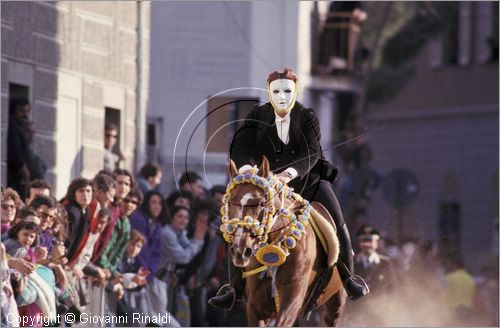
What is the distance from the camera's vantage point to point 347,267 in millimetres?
21453

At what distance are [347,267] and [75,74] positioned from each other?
213 inches

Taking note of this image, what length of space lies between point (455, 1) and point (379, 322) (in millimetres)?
29499

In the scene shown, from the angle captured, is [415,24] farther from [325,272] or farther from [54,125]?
[325,272]

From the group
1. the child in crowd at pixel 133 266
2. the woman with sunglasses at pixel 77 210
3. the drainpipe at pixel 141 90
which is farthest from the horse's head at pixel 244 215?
the drainpipe at pixel 141 90

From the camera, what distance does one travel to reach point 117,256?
2438 centimetres

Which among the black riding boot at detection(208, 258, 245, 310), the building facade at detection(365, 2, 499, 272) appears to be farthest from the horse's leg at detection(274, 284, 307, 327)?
the building facade at detection(365, 2, 499, 272)

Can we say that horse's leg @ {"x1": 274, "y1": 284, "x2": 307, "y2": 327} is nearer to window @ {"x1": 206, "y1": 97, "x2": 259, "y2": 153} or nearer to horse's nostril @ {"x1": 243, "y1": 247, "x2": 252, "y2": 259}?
horse's nostril @ {"x1": 243, "y1": 247, "x2": 252, "y2": 259}

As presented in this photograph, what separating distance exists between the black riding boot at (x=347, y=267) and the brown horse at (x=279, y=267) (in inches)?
3.6

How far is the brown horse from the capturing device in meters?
19.9

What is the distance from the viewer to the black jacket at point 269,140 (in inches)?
818

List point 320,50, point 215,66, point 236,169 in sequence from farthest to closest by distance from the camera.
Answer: point 320,50 → point 215,66 → point 236,169

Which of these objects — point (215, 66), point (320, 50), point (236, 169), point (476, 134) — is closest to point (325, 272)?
point (236, 169)

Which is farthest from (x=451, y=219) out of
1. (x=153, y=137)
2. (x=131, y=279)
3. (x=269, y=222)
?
(x=269, y=222)

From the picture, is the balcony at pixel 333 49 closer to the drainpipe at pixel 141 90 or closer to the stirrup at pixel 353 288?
the drainpipe at pixel 141 90
